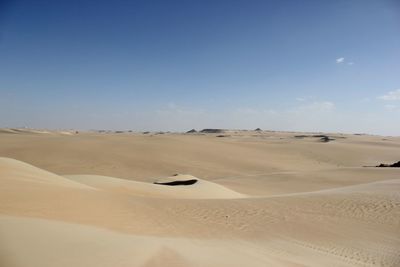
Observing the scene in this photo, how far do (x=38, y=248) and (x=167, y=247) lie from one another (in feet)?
6.64

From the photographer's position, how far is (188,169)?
28047 millimetres

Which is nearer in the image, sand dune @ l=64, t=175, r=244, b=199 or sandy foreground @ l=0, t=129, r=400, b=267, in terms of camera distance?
sandy foreground @ l=0, t=129, r=400, b=267

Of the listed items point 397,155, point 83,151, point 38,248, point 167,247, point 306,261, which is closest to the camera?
point 38,248

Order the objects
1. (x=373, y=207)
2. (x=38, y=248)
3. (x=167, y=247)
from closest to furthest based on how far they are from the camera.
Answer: (x=38, y=248) < (x=167, y=247) < (x=373, y=207)

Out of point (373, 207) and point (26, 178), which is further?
point (373, 207)

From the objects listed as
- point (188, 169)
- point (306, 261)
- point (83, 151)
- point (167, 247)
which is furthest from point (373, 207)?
point (83, 151)

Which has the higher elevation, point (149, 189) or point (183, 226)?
point (183, 226)

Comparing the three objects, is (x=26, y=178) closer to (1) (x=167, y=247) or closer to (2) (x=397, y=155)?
(1) (x=167, y=247)

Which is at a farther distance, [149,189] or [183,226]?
[149,189]

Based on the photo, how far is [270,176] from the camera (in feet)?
78.8

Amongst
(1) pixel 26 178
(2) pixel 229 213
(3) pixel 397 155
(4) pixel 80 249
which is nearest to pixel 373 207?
(2) pixel 229 213

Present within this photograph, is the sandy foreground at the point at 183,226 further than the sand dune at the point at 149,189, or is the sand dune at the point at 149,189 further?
the sand dune at the point at 149,189

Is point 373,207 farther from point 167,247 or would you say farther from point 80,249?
point 80,249

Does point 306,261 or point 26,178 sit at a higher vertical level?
point 26,178
